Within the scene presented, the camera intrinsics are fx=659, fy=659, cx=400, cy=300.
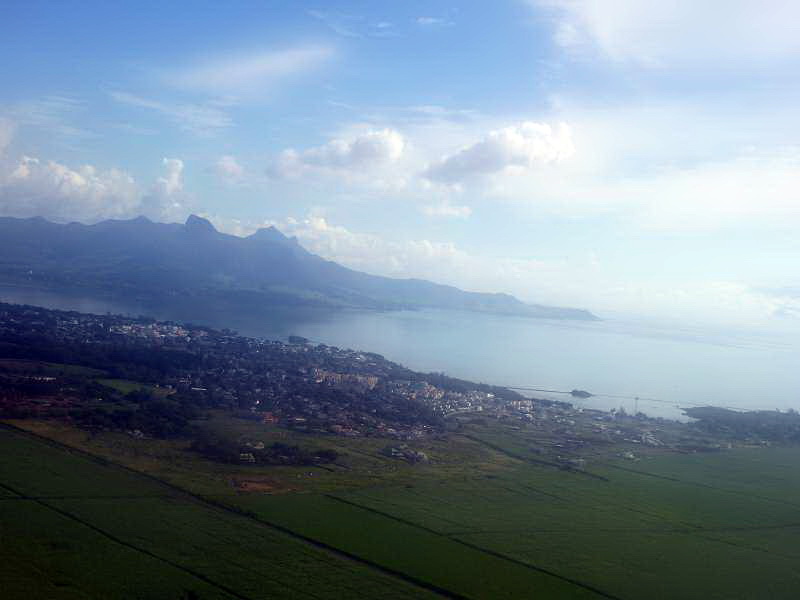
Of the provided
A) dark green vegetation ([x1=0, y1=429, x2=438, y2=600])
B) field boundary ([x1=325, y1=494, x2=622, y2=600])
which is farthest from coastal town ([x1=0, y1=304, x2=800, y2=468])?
dark green vegetation ([x1=0, y1=429, x2=438, y2=600])

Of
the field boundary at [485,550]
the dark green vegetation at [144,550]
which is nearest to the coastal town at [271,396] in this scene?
the field boundary at [485,550]

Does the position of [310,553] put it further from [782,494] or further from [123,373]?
[123,373]

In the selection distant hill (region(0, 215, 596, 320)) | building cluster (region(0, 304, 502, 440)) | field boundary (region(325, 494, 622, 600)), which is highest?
distant hill (region(0, 215, 596, 320))

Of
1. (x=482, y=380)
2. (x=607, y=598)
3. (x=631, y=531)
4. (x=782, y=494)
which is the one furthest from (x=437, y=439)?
(x=482, y=380)

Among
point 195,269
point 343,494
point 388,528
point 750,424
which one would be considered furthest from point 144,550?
point 195,269

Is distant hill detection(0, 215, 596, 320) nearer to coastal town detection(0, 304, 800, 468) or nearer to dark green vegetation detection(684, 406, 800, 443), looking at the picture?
coastal town detection(0, 304, 800, 468)

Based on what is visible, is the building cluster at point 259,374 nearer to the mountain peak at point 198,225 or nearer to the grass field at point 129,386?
the grass field at point 129,386
